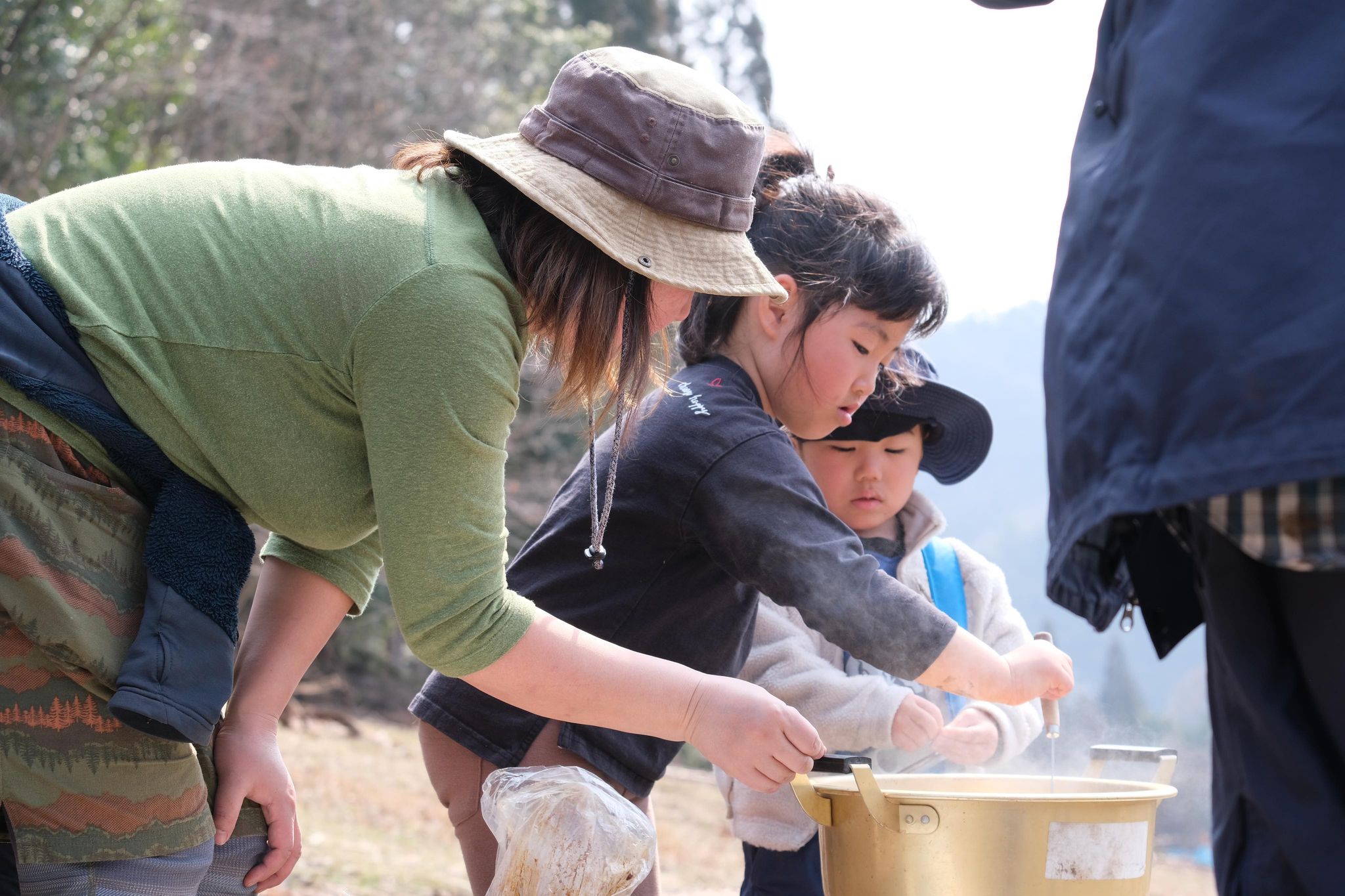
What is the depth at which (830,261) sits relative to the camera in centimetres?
254

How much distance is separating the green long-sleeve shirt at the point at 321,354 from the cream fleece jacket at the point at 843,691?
4.02 ft

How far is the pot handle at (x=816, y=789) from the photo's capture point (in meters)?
1.91

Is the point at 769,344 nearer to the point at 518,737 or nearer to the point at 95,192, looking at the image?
the point at 518,737

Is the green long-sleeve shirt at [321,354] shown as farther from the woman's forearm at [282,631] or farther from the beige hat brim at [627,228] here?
the woman's forearm at [282,631]

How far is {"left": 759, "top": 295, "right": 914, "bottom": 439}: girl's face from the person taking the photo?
246 centimetres

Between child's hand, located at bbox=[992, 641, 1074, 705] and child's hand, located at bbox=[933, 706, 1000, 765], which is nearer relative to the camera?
child's hand, located at bbox=[992, 641, 1074, 705]

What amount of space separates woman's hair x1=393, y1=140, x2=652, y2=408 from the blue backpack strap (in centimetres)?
157

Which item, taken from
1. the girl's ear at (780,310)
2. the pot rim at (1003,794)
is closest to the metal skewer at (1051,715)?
the pot rim at (1003,794)

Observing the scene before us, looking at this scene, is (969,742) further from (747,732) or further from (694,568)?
(747,732)

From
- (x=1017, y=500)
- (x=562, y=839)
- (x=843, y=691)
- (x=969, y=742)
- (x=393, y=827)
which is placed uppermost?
(x=562, y=839)

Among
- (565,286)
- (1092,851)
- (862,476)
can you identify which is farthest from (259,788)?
(862,476)

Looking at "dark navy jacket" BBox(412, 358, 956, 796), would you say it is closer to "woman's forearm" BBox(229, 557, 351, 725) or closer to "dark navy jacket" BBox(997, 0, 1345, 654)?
"woman's forearm" BBox(229, 557, 351, 725)

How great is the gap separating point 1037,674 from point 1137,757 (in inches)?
11.7

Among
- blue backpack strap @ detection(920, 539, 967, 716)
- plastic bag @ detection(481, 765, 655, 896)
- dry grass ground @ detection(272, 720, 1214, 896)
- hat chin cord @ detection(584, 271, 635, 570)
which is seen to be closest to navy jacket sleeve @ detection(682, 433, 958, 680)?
hat chin cord @ detection(584, 271, 635, 570)
